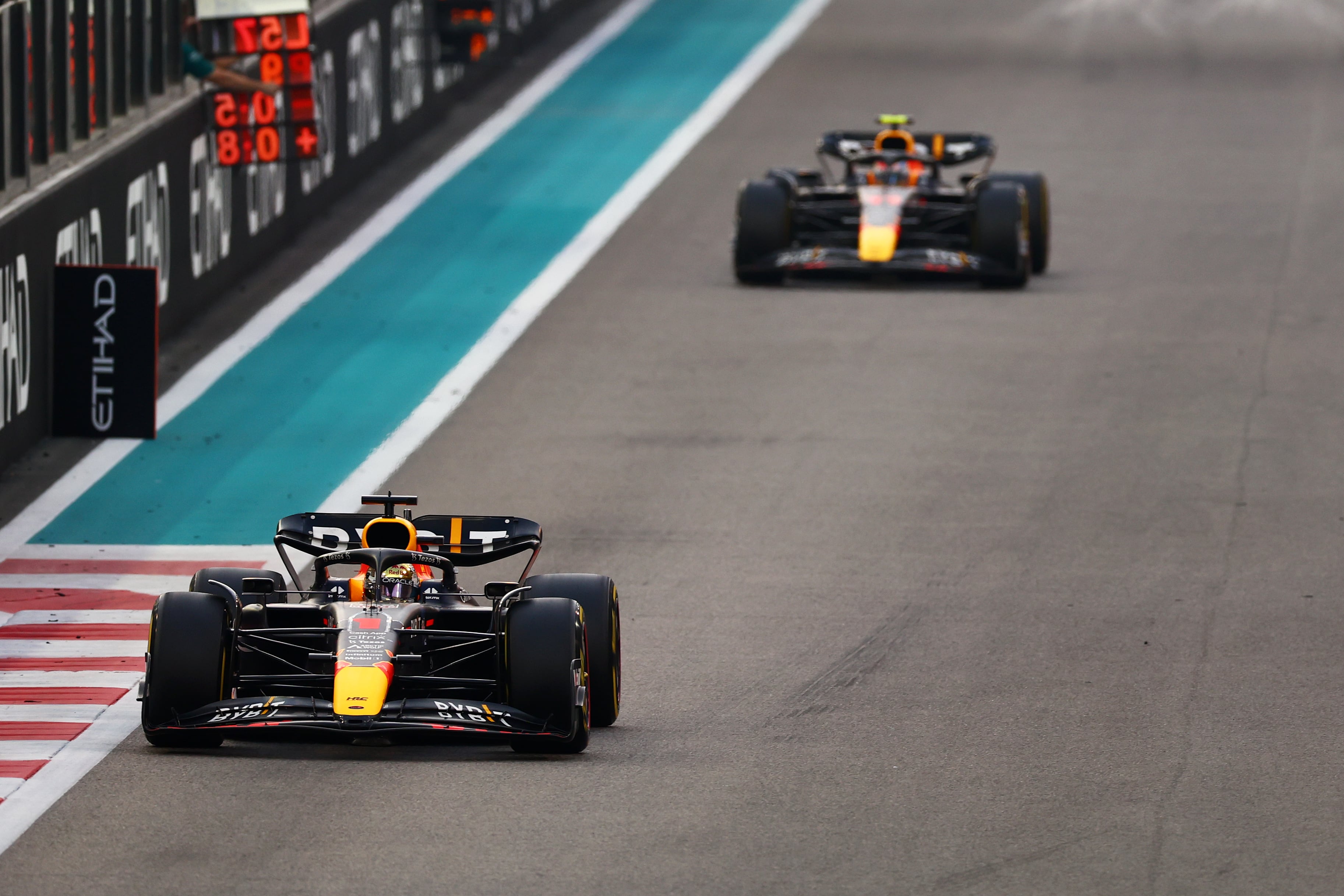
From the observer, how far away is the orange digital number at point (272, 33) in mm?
24344

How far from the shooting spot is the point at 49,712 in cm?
1303

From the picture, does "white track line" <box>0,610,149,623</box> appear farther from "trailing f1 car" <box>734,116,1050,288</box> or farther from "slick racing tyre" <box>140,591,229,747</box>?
"trailing f1 car" <box>734,116,1050,288</box>

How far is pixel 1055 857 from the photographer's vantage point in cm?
1030

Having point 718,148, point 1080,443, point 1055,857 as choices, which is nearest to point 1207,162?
point 718,148

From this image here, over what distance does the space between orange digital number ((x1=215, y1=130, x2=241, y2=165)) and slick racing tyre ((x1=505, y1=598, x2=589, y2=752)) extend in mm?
13185

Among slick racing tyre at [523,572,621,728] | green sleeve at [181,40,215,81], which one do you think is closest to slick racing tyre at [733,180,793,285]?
green sleeve at [181,40,215,81]

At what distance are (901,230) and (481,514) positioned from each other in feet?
30.1

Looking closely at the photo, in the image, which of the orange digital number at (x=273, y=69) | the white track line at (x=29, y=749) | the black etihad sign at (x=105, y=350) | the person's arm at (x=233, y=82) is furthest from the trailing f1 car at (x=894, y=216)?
the white track line at (x=29, y=749)

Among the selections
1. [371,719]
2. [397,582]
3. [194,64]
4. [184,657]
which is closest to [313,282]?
[194,64]

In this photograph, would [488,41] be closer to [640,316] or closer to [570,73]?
[570,73]

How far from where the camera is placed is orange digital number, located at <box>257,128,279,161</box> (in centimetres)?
2409

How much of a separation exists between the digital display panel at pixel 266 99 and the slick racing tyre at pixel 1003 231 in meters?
6.43

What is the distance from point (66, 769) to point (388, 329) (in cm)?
1258

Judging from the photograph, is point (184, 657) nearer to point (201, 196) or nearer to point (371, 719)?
point (371, 719)
